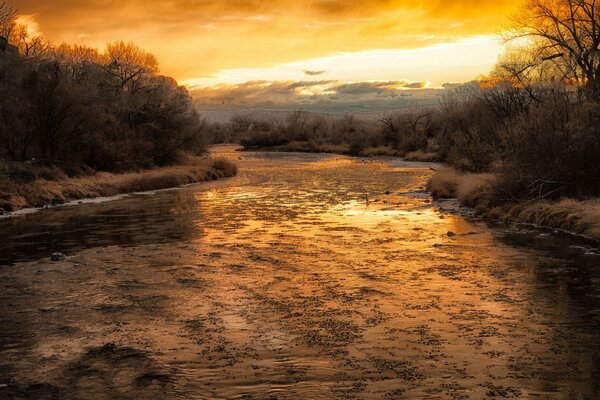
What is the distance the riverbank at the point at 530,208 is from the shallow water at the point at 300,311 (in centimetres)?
93

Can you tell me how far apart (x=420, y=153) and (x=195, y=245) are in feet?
184

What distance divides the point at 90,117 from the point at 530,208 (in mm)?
30549

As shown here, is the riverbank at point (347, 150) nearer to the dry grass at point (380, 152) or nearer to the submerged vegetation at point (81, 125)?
the dry grass at point (380, 152)

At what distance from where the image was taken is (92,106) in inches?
1682

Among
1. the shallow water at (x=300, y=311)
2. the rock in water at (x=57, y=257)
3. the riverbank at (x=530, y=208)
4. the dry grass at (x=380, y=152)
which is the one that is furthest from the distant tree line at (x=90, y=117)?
the dry grass at (x=380, y=152)

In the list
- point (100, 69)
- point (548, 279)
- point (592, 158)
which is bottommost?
point (548, 279)

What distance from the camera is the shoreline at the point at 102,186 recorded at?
96.9 ft

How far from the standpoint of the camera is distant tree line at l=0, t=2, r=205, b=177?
37.0m

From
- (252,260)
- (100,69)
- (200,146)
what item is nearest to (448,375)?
(252,260)

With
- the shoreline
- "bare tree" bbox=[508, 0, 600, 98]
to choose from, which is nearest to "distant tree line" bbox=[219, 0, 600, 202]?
"bare tree" bbox=[508, 0, 600, 98]

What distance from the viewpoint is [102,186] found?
36.6 meters

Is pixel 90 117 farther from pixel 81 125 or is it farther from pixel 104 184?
pixel 104 184

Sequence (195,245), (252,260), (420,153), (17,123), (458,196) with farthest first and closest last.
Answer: (420,153)
(17,123)
(458,196)
(195,245)
(252,260)

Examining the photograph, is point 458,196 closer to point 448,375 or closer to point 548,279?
point 548,279
